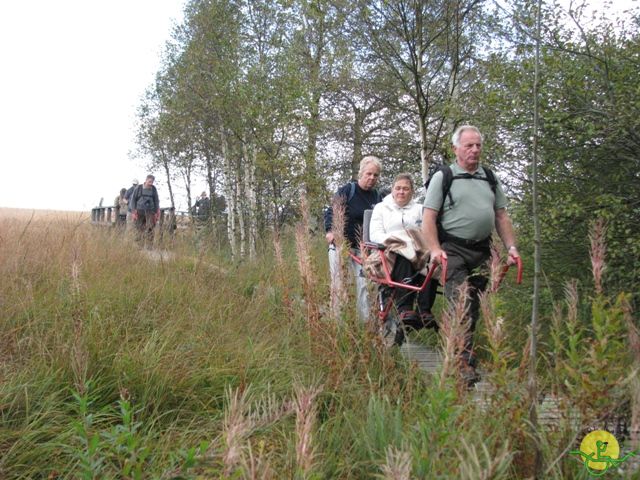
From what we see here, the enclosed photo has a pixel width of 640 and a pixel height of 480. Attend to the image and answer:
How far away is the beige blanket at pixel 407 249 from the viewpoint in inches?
196

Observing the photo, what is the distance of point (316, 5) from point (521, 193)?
204 inches

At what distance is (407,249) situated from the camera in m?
5.00

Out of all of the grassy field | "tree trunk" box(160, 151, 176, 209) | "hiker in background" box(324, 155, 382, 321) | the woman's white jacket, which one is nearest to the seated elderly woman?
the woman's white jacket

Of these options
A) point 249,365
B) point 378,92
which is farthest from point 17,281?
point 378,92

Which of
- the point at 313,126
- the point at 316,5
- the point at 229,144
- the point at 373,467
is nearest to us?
the point at 373,467

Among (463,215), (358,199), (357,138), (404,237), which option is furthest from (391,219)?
(357,138)

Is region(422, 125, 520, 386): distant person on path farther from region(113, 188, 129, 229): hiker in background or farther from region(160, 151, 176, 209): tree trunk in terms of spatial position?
region(160, 151, 176, 209): tree trunk

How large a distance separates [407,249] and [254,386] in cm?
197

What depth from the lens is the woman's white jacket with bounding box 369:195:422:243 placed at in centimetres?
527

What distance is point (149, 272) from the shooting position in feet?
19.7

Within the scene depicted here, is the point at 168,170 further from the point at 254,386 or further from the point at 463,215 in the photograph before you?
the point at 254,386

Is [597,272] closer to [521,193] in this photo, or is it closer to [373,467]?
[373,467]

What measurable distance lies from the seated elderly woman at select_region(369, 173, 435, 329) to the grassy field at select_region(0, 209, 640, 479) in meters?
0.88

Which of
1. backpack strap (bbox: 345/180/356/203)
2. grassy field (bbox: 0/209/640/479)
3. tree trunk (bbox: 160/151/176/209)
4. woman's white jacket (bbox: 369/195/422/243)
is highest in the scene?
tree trunk (bbox: 160/151/176/209)
